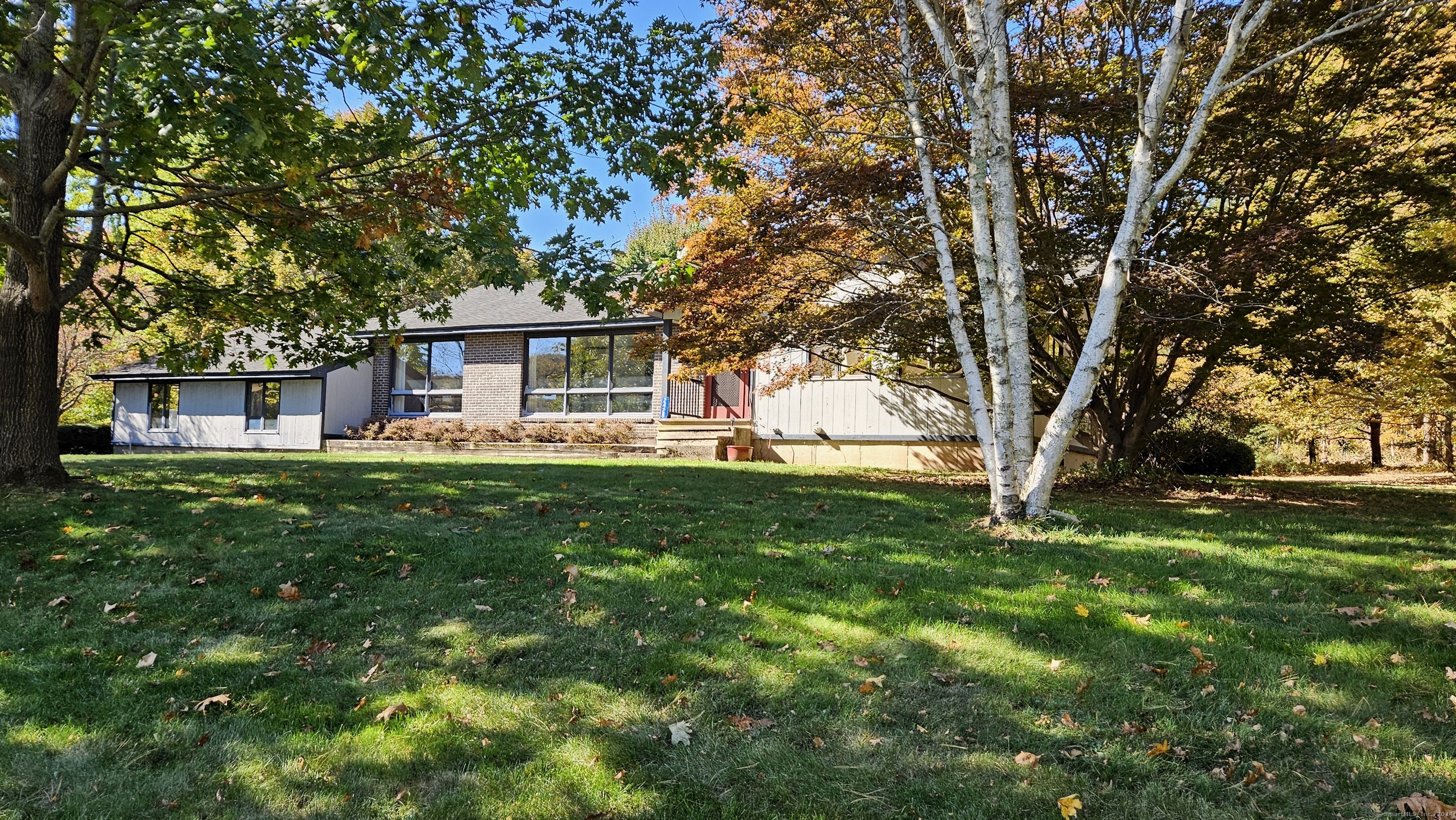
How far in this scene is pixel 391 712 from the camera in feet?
10.9

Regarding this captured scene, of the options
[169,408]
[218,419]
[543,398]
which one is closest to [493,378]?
[543,398]

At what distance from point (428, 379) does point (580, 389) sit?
5.50m

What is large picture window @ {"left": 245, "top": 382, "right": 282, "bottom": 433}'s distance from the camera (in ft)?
75.6

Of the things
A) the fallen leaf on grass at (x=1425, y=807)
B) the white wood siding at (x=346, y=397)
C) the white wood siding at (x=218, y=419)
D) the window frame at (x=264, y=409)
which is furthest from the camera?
the window frame at (x=264, y=409)

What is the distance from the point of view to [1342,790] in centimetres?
268

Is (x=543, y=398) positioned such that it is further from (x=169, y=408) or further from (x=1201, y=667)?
(x=1201, y=667)

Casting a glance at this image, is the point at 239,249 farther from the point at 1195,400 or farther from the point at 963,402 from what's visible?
the point at 1195,400

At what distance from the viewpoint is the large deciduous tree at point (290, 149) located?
5.57m

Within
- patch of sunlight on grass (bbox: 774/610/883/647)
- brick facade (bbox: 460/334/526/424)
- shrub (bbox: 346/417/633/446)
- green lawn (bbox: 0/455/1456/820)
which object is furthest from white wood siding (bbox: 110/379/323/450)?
patch of sunlight on grass (bbox: 774/610/883/647)

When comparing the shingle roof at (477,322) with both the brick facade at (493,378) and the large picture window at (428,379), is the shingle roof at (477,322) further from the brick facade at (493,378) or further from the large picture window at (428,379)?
the large picture window at (428,379)

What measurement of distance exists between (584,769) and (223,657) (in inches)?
92.7

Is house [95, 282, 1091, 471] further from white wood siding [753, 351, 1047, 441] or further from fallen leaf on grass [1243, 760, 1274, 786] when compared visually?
fallen leaf on grass [1243, 760, 1274, 786]

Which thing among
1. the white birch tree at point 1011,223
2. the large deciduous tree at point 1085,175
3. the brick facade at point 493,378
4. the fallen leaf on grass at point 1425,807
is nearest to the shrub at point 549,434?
the brick facade at point 493,378

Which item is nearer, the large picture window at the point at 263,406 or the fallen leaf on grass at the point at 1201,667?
the fallen leaf on grass at the point at 1201,667
